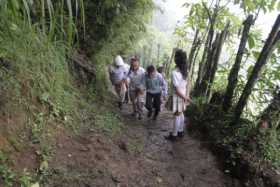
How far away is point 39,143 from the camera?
2564 mm

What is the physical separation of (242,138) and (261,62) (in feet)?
3.56

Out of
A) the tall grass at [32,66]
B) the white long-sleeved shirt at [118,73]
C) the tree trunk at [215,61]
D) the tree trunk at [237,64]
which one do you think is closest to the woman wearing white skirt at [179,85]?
the tree trunk at [237,64]

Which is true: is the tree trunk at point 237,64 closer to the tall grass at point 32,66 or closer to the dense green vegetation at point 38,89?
the dense green vegetation at point 38,89

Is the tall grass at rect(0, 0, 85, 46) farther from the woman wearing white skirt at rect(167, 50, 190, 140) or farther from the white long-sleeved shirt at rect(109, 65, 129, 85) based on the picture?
the white long-sleeved shirt at rect(109, 65, 129, 85)

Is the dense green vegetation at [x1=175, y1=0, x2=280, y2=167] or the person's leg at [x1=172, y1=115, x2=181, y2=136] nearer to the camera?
the dense green vegetation at [x1=175, y1=0, x2=280, y2=167]

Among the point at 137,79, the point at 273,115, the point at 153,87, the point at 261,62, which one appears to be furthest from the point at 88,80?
the point at 273,115

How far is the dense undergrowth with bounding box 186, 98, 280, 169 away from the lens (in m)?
3.08

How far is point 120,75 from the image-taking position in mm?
6051

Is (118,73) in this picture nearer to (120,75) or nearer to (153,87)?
(120,75)

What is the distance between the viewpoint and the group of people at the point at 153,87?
4.21m

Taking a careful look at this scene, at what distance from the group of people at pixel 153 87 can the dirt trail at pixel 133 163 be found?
0.60 metres

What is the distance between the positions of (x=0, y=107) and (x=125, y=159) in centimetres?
167

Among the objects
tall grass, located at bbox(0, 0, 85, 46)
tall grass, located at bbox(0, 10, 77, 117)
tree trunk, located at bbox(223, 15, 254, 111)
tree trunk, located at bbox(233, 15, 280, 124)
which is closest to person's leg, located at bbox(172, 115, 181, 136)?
tree trunk, located at bbox(223, 15, 254, 111)

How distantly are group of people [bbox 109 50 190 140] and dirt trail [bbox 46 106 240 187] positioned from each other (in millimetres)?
598
